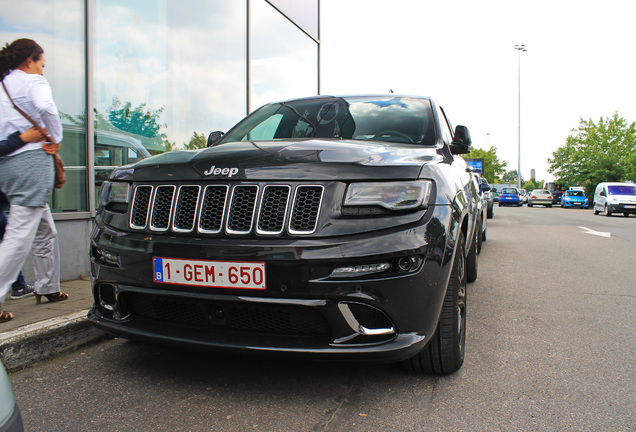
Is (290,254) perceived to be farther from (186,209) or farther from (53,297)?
(53,297)

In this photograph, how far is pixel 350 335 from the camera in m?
2.27

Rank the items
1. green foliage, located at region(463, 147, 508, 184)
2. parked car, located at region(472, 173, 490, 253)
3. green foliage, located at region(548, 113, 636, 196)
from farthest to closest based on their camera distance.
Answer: green foliage, located at region(463, 147, 508, 184)
green foliage, located at region(548, 113, 636, 196)
parked car, located at region(472, 173, 490, 253)

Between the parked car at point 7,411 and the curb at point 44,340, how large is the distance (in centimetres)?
156

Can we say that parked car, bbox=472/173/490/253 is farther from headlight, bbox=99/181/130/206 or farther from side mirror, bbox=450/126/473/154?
headlight, bbox=99/181/130/206

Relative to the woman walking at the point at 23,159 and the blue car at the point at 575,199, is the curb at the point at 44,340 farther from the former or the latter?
→ the blue car at the point at 575,199

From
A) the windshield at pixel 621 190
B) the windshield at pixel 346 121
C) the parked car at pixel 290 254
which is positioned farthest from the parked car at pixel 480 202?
the windshield at pixel 621 190

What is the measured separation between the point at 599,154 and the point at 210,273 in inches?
2170

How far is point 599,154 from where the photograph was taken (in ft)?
164

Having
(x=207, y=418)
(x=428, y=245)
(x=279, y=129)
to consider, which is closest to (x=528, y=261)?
Result: (x=279, y=129)

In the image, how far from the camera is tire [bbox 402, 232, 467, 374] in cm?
261

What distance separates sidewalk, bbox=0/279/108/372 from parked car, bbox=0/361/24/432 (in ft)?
5.82

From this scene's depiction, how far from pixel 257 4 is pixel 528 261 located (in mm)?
5908

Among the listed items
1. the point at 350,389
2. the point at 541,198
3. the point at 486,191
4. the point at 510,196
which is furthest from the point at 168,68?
the point at 510,196

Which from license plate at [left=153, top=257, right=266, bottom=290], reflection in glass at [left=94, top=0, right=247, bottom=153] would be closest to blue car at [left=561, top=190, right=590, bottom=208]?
reflection in glass at [left=94, top=0, right=247, bottom=153]
